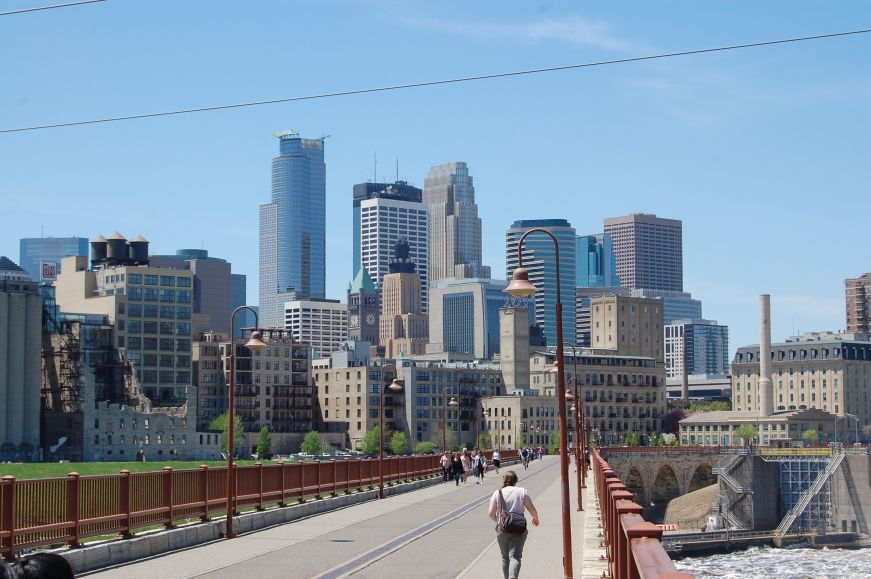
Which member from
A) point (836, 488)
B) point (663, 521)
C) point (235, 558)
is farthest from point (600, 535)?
point (663, 521)

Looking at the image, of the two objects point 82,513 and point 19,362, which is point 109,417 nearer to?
point 19,362

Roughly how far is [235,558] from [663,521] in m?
131

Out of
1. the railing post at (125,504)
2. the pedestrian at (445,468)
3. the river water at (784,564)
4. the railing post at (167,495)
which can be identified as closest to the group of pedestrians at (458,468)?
the pedestrian at (445,468)

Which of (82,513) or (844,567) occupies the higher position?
(82,513)

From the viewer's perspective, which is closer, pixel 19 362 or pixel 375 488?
pixel 375 488

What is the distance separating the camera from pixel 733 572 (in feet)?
336

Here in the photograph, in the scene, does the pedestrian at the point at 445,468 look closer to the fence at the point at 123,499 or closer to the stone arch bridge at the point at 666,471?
the fence at the point at 123,499

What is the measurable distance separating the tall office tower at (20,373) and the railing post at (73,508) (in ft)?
465

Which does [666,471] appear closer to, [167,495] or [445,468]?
[445,468]

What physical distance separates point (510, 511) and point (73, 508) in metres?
9.64

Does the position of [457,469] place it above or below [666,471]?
above

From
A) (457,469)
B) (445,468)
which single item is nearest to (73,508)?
(457,469)

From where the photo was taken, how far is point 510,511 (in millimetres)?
21125

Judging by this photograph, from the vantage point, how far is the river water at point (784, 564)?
10062 cm
